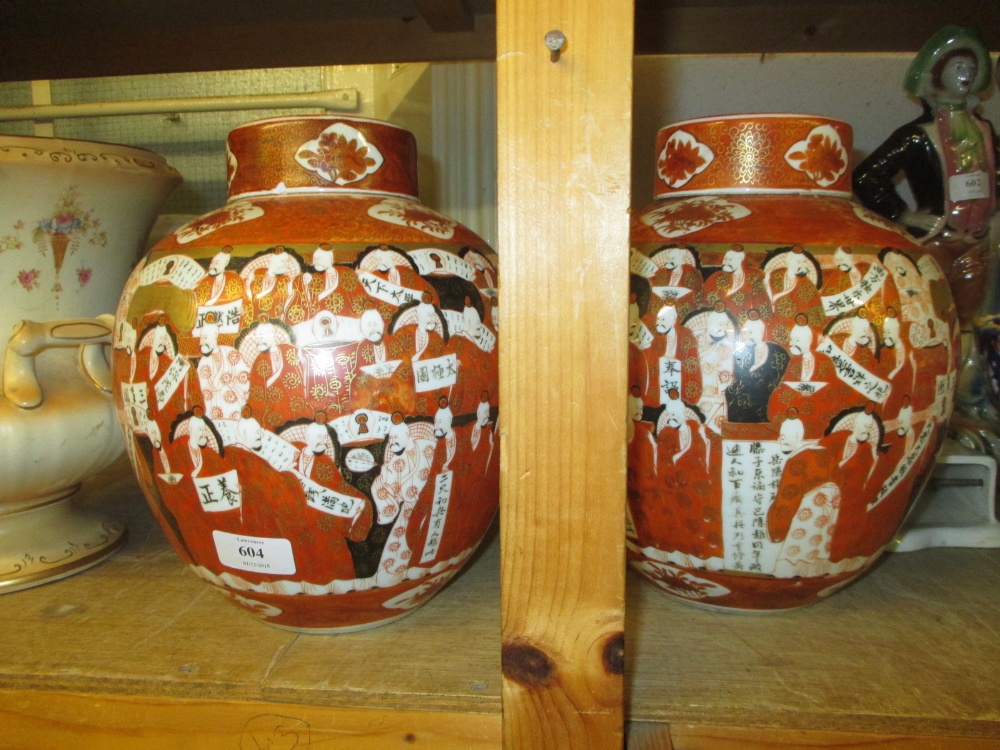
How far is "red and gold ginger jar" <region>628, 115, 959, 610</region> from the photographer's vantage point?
546 millimetres

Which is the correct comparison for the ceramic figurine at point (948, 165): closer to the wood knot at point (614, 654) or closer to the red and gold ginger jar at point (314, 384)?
the red and gold ginger jar at point (314, 384)

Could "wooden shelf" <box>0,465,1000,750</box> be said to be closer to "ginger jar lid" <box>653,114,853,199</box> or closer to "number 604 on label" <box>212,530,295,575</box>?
"number 604 on label" <box>212,530,295,575</box>

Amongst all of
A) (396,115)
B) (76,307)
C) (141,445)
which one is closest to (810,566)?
(141,445)

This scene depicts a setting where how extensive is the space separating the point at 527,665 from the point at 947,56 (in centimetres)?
70

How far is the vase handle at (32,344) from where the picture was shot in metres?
0.67

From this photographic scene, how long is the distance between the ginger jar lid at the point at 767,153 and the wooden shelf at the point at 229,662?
400 mm

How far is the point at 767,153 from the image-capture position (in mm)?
618

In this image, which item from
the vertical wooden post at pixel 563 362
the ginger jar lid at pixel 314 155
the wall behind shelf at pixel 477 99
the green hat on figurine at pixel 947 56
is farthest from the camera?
the wall behind shelf at pixel 477 99

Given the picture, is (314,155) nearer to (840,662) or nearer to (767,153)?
(767,153)

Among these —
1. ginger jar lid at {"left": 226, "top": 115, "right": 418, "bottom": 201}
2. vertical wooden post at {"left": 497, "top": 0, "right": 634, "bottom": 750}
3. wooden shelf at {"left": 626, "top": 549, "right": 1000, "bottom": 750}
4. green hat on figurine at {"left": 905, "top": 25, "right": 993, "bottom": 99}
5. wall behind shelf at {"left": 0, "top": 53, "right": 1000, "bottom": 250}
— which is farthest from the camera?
wall behind shelf at {"left": 0, "top": 53, "right": 1000, "bottom": 250}

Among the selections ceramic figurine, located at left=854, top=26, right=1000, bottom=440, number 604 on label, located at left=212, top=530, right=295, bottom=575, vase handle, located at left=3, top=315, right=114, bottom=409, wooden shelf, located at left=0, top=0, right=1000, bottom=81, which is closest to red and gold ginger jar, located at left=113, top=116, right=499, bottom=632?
number 604 on label, located at left=212, top=530, right=295, bottom=575

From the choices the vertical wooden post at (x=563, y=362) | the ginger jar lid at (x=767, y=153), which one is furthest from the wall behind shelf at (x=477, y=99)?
the vertical wooden post at (x=563, y=362)

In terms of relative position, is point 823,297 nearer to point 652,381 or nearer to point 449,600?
point 652,381

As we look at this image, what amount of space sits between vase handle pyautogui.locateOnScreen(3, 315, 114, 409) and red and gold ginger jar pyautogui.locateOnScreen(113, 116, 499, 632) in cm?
11
